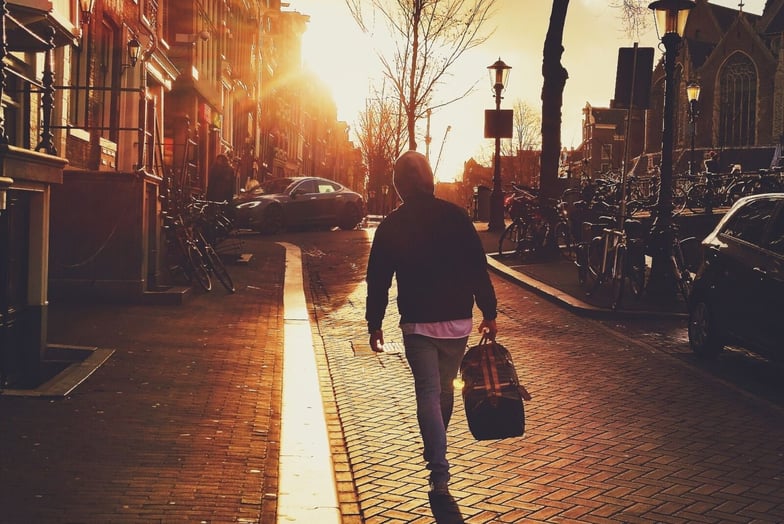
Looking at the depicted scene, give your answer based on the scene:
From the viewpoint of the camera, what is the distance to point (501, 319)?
12.1m

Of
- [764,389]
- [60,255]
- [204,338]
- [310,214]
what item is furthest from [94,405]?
[310,214]

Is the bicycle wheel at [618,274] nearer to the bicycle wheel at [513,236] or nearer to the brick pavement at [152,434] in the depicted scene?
the brick pavement at [152,434]

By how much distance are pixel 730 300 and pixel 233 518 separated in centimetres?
590

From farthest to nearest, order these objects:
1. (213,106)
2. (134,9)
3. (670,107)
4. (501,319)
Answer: (213,106), (134,9), (670,107), (501,319)

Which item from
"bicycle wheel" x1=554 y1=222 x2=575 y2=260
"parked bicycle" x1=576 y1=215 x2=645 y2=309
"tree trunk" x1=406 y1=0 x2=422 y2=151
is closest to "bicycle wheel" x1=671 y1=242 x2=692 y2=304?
"parked bicycle" x1=576 y1=215 x2=645 y2=309

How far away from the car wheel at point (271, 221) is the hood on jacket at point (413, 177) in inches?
817

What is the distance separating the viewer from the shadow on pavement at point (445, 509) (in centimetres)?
459

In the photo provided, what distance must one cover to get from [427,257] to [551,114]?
15003mm

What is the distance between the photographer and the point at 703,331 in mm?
9523

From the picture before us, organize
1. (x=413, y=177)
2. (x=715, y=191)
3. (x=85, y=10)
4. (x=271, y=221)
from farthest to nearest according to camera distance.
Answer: (x=271, y=221), (x=715, y=191), (x=85, y=10), (x=413, y=177)

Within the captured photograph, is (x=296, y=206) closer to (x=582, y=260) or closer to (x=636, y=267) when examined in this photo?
(x=582, y=260)

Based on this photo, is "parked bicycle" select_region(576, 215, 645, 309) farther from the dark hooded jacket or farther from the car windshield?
the car windshield

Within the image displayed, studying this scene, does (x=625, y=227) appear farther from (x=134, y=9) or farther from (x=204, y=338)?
(x=134, y=9)

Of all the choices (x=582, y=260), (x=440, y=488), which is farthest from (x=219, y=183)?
(x=440, y=488)
